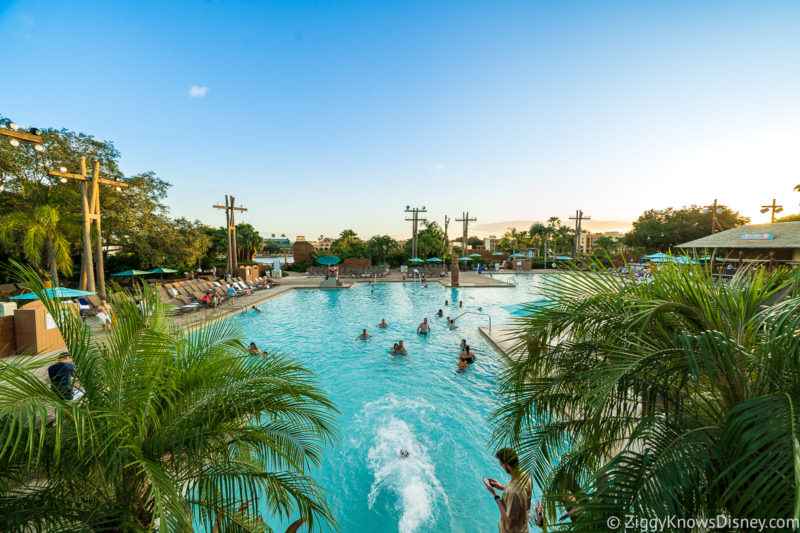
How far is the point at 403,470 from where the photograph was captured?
19.1 feet

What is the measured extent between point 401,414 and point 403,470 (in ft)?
6.19

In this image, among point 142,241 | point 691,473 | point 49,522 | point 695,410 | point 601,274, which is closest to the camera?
point 691,473

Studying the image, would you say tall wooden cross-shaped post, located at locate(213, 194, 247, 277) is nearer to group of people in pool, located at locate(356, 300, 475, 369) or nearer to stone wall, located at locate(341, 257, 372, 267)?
stone wall, located at locate(341, 257, 372, 267)

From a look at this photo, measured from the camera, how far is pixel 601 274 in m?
2.79

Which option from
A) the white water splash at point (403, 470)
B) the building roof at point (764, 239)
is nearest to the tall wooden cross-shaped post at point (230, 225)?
the white water splash at point (403, 470)

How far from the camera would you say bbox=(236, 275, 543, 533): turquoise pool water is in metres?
5.07

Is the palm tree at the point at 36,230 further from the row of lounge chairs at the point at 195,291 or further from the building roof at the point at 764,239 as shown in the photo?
the building roof at the point at 764,239

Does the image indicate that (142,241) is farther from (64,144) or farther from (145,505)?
(145,505)

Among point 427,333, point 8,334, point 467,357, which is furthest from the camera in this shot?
point 427,333

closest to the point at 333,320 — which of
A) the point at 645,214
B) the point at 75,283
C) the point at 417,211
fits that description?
the point at 75,283

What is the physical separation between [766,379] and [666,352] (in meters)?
0.61

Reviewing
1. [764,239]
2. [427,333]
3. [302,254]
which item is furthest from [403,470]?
[302,254]

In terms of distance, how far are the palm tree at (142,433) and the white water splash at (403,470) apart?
9.86ft

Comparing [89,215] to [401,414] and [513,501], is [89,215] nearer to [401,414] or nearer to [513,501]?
[401,414]
